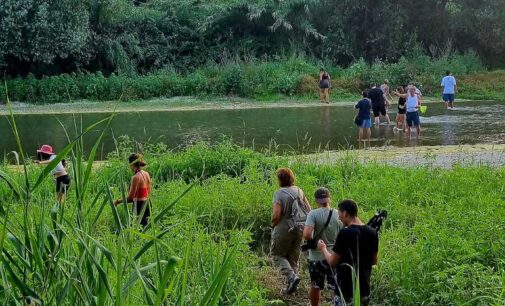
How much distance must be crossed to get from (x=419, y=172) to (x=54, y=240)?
858cm

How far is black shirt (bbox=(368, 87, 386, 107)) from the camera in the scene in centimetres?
1947

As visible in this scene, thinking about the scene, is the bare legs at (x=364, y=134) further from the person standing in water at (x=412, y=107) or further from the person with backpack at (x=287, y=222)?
the person with backpack at (x=287, y=222)

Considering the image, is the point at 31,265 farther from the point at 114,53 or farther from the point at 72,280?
the point at 114,53

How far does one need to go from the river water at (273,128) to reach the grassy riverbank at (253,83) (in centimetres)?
363

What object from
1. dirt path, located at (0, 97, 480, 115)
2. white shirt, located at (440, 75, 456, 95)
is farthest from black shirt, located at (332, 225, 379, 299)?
dirt path, located at (0, 97, 480, 115)

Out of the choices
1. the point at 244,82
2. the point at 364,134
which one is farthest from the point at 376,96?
the point at 244,82

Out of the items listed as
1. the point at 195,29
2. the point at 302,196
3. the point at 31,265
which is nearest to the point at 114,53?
the point at 195,29

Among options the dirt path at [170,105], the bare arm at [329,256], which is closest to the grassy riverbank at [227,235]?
the bare arm at [329,256]

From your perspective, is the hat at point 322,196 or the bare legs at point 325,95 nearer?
the hat at point 322,196

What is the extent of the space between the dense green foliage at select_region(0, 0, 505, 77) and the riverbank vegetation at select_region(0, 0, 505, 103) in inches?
2.3

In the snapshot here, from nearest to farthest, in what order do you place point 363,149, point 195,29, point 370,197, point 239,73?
1. point 370,197
2. point 363,149
3. point 239,73
4. point 195,29

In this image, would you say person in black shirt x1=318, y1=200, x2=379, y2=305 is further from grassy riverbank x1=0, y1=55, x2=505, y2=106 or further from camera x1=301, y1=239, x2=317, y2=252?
grassy riverbank x1=0, y1=55, x2=505, y2=106

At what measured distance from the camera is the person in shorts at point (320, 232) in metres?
6.36

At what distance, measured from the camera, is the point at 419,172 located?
10484 mm
